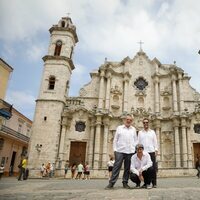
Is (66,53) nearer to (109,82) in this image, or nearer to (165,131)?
(109,82)

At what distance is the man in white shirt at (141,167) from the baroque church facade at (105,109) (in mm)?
13888

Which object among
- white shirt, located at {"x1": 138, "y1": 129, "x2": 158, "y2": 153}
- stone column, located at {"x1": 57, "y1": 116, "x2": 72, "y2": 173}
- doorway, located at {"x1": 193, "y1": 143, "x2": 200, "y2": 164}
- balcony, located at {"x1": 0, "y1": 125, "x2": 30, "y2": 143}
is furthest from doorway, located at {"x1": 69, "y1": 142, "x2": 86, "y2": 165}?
white shirt, located at {"x1": 138, "y1": 129, "x2": 158, "y2": 153}

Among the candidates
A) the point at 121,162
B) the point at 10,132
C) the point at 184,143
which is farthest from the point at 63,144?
the point at 121,162

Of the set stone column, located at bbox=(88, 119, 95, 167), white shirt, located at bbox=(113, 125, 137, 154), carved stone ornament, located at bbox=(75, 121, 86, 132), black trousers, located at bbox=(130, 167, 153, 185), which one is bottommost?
black trousers, located at bbox=(130, 167, 153, 185)

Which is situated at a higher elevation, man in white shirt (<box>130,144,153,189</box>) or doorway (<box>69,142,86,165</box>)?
doorway (<box>69,142,86,165</box>)

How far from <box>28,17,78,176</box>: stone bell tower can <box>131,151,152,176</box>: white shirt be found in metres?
16.6

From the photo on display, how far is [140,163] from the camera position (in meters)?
6.52

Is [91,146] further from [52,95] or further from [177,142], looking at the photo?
[177,142]

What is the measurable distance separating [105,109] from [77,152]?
215 inches

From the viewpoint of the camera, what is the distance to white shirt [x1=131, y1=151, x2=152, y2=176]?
20.9 feet

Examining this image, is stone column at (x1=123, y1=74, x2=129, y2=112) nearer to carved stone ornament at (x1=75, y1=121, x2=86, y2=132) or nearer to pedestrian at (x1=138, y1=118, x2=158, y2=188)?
carved stone ornament at (x1=75, y1=121, x2=86, y2=132)

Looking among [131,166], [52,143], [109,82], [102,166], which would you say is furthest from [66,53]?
[131,166]

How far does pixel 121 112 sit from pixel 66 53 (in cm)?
958

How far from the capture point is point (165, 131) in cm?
2453
